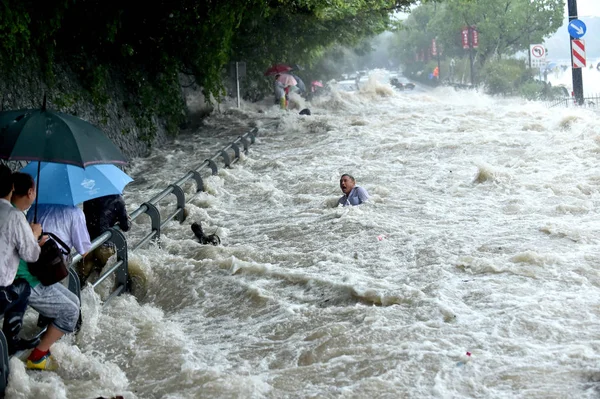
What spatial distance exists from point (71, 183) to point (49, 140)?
56 centimetres

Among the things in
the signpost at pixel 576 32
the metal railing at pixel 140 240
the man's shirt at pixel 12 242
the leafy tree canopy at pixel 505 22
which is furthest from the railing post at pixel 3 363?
the leafy tree canopy at pixel 505 22

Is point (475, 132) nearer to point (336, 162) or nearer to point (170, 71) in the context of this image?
point (336, 162)

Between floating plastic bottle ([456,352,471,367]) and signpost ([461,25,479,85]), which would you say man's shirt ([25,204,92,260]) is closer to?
floating plastic bottle ([456,352,471,367])

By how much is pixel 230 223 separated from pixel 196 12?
787 cm

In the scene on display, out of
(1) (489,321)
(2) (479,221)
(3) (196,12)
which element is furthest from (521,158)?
(1) (489,321)

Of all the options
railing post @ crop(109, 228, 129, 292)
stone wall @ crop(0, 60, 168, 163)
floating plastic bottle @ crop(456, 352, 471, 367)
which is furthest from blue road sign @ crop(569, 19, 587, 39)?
floating plastic bottle @ crop(456, 352, 471, 367)

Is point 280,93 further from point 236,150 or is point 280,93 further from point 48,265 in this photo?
point 48,265

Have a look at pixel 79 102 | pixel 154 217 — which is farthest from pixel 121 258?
pixel 79 102

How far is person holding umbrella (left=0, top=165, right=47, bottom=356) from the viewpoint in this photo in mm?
4820

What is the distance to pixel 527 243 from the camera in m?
8.52

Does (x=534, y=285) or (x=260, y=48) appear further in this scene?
(x=260, y=48)

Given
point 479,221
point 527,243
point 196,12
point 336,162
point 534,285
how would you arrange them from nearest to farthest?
point 534,285
point 527,243
point 479,221
point 336,162
point 196,12

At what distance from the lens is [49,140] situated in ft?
19.4

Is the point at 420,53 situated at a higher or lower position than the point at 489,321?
higher
